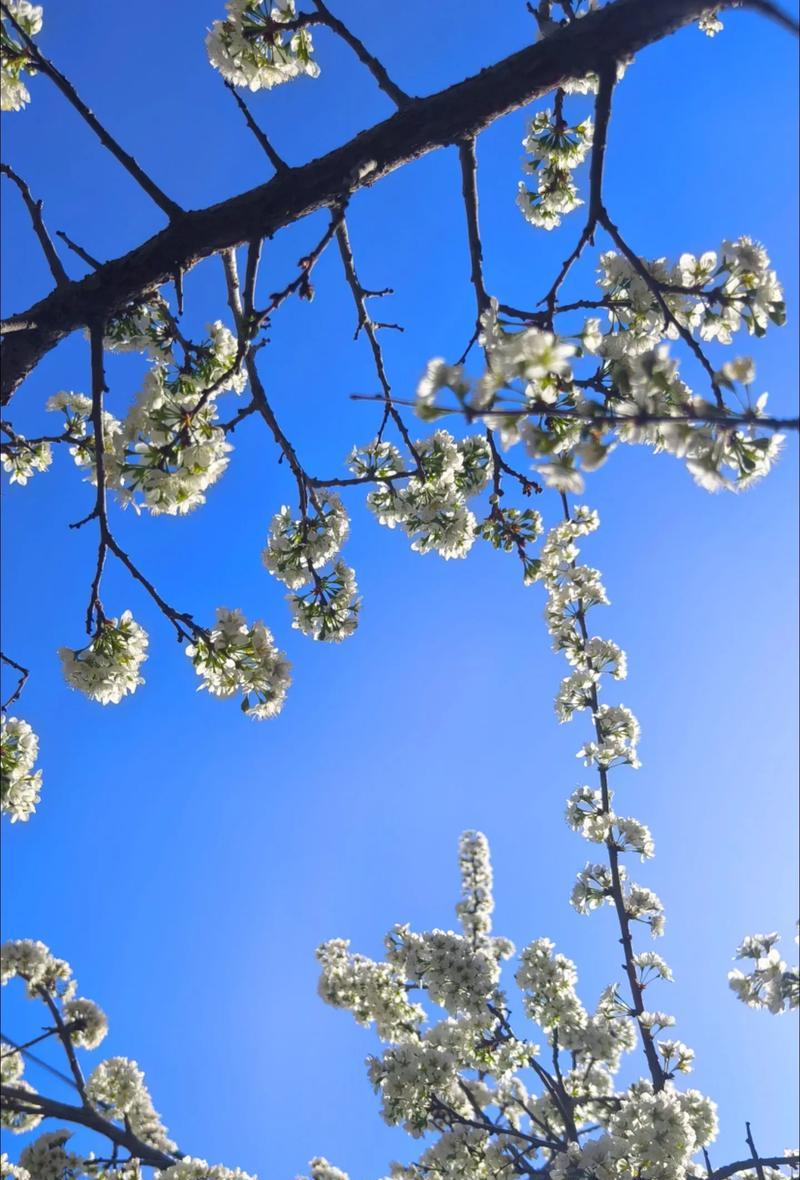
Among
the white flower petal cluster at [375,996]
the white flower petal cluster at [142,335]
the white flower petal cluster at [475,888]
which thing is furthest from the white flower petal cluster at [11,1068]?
the white flower petal cluster at [142,335]

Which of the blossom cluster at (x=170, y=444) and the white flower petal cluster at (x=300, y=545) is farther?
the white flower petal cluster at (x=300, y=545)

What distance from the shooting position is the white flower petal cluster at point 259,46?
401 cm

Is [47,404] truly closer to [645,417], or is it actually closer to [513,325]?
[513,325]

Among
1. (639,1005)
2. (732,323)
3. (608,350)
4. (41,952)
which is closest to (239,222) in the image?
(608,350)

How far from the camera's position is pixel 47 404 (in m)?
5.43

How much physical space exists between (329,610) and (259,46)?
330cm

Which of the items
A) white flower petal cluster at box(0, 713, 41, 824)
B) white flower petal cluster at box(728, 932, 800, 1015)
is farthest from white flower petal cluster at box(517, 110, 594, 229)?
white flower petal cluster at box(728, 932, 800, 1015)

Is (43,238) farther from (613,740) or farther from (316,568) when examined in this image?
(613,740)

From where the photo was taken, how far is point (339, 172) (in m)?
3.24

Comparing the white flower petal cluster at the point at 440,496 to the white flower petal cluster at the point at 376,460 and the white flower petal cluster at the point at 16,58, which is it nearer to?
the white flower petal cluster at the point at 376,460

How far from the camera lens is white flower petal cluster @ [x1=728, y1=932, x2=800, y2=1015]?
548 centimetres

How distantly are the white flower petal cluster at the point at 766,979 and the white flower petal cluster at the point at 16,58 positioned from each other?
7527 millimetres

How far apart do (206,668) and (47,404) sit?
112 inches

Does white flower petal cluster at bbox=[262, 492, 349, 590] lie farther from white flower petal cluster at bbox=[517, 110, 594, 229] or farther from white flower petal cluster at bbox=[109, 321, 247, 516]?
white flower petal cluster at bbox=[517, 110, 594, 229]
